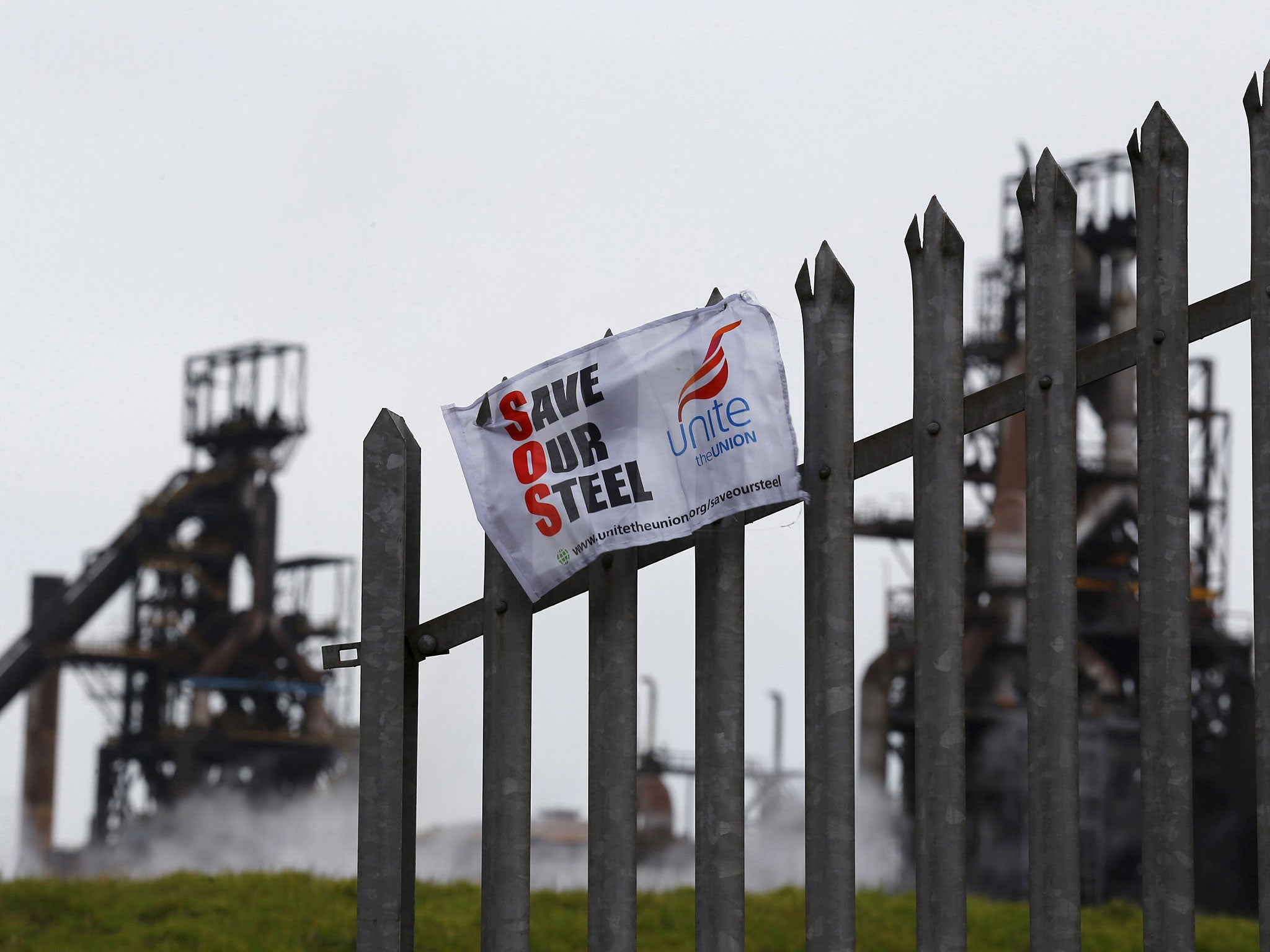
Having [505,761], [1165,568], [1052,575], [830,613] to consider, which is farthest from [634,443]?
[1165,568]

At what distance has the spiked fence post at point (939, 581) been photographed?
4305 mm

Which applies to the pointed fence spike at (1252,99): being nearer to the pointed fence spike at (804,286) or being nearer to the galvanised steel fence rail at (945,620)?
the galvanised steel fence rail at (945,620)

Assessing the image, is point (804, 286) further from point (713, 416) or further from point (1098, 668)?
point (1098, 668)

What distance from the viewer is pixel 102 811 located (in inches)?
1697

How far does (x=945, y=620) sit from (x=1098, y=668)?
3203 cm

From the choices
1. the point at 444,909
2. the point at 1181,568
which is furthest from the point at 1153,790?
the point at 444,909

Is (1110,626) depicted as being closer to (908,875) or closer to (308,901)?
(908,875)

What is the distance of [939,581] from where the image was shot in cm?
436

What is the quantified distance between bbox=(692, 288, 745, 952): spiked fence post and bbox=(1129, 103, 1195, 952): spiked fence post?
1.06m

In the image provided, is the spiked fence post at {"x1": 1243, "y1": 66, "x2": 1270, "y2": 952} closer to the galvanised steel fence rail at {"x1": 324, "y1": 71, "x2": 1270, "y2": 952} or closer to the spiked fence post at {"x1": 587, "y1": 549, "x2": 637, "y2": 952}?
the galvanised steel fence rail at {"x1": 324, "y1": 71, "x2": 1270, "y2": 952}

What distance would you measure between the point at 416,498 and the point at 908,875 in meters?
31.1

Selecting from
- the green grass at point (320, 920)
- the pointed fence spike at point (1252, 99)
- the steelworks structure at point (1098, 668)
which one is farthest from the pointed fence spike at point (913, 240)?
the steelworks structure at point (1098, 668)

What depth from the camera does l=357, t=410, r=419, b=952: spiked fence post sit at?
15.4 ft

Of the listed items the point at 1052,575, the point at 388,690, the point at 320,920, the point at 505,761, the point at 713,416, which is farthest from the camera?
the point at 320,920
